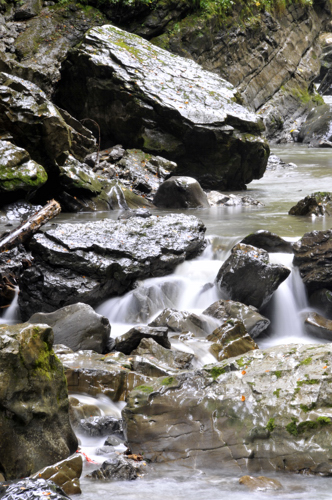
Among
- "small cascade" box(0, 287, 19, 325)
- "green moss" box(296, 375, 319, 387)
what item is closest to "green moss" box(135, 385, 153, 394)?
"green moss" box(296, 375, 319, 387)

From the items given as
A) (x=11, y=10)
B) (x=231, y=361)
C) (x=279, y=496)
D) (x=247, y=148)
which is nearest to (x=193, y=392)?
(x=231, y=361)

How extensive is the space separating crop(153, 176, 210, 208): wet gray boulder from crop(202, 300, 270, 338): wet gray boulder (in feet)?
16.5

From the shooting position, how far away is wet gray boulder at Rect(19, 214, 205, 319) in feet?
20.6

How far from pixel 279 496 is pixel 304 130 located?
957 inches

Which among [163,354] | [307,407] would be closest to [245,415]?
[307,407]

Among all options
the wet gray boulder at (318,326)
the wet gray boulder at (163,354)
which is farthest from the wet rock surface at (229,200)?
the wet gray boulder at (163,354)

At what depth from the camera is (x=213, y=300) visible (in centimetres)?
668

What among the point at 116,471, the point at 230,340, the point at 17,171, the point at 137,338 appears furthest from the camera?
the point at 17,171

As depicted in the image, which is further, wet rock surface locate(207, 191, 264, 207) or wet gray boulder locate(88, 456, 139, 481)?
wet rock surface locate(207, 191, 264, 207)

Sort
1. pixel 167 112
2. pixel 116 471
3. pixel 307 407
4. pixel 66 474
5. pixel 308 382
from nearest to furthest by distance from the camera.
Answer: pixel 66 474
pixel 116 471
pixel 307 407
pixel 308 382
pixel 167 112

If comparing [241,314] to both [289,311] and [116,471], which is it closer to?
[289,311]

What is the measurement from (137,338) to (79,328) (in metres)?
0.64

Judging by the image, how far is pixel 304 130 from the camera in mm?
24922

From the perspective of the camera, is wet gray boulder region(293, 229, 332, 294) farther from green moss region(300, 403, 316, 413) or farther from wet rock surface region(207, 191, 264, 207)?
wet rock surface region(207, 191, 264, 207)
